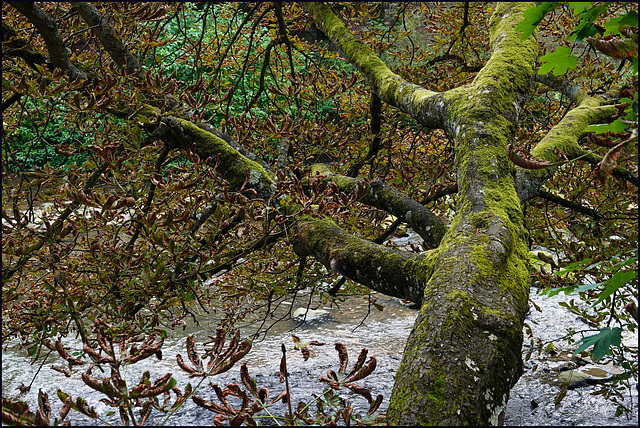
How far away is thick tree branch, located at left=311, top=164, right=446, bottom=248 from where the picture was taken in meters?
2.65

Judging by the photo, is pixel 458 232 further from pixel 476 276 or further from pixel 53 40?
pixel 53 40

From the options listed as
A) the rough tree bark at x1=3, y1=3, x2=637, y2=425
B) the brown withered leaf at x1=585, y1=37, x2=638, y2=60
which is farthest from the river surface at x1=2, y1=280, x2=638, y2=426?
the brown withered leaf at x1=585, y1=37, x2=638, y2=60

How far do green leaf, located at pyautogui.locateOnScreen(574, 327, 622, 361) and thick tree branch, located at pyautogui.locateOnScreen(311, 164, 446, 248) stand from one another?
1.36m

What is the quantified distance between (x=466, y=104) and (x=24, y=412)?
2.35 m

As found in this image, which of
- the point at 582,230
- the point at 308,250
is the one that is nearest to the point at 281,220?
the point at 308,250

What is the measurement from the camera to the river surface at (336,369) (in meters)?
3.95

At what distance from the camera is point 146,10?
2.50 m

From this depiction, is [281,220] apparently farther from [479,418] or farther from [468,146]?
[479,418]

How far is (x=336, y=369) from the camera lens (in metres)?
4.86

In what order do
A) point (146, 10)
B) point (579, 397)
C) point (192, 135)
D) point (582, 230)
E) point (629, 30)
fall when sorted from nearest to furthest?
point (629, 30) < point (146, 10) < point (192, 135) < point (582, 230) < point (579, 397)

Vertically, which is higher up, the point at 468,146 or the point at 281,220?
the point at 468,146

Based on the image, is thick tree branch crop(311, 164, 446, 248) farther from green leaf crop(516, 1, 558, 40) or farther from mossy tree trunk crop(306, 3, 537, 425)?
green leaf crop(516, 1, 558, 40)

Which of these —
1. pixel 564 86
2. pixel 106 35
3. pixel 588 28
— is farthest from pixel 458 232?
pixel 564 86

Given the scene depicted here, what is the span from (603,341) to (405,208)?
1769mm
